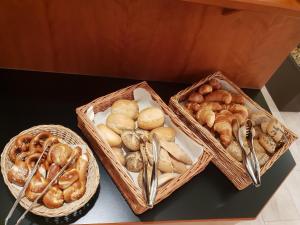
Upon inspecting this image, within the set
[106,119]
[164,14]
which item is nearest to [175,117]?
[106,119]

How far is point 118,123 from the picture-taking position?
0.98 m

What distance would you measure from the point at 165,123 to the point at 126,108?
5.5 inches

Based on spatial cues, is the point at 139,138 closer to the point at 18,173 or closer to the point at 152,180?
the point at 152,180

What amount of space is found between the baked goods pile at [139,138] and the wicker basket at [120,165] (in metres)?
0.02

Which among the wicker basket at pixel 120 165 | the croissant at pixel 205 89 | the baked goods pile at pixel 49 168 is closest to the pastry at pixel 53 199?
the baked goods pile at pixel 49 168

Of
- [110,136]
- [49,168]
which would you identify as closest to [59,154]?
[49,168]

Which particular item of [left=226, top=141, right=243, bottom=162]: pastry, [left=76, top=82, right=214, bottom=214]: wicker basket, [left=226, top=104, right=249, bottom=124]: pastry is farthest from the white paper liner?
[left=226, top=104, right=249, bottom=124]: pastry

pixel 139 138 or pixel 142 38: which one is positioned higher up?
pixel 142 38

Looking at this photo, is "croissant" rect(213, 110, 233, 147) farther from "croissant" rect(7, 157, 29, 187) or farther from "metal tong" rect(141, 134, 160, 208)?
"croissant" rect(7, 157, 29, 187)

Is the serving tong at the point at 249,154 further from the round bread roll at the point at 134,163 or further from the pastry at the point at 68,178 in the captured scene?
the pastry at the point at 68,178

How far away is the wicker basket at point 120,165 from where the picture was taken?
0.87 m

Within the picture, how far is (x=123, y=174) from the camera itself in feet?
2.85

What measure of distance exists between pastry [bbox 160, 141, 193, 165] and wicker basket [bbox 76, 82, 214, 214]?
0.11 feet

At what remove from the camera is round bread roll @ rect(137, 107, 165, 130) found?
3.33 ft
